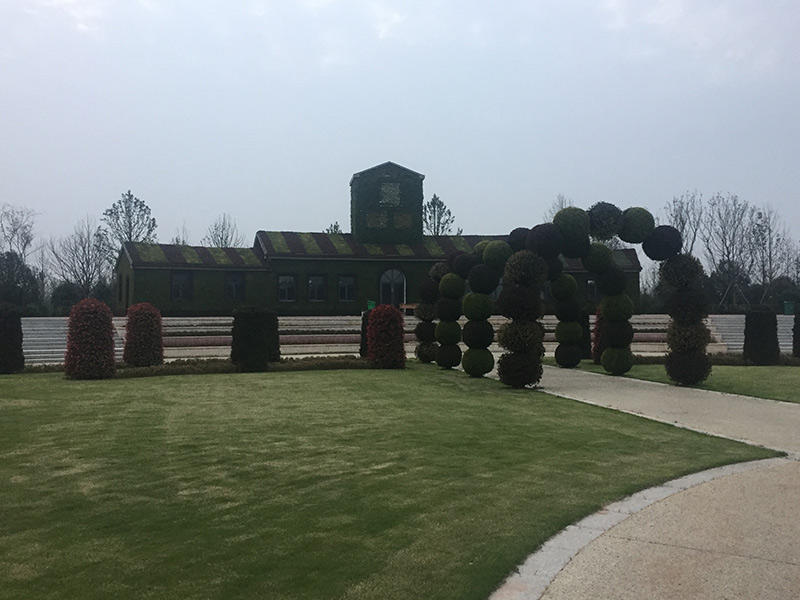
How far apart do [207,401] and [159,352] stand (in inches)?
321

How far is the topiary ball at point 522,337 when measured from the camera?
1464cm

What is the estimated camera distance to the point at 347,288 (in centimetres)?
3872

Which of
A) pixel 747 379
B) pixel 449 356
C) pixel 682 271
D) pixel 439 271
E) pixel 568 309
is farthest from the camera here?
pixel 439 271

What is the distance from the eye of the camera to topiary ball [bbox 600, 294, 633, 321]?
17688 mm

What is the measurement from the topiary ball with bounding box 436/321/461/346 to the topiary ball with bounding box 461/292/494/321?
9.24 ft

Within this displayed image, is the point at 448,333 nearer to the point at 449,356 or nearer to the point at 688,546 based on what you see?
the point at 449,356

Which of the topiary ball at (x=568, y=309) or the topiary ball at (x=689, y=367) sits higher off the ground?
the topiary ball at (x=568, y=309)

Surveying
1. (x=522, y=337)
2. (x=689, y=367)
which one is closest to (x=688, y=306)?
(x=689, y=367)

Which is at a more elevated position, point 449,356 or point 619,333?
point 619,333

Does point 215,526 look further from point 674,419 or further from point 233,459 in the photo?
point 674,419

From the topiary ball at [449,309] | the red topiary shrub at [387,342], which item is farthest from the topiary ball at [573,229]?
the red topiary shrub at [387,342]

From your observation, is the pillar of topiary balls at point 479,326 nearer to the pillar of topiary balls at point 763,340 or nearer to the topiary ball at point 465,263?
the topiary ball at point 465,263

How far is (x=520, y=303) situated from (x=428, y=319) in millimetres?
6854

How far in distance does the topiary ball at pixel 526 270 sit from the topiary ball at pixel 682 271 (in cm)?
289
